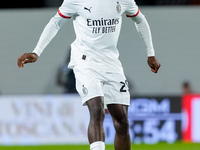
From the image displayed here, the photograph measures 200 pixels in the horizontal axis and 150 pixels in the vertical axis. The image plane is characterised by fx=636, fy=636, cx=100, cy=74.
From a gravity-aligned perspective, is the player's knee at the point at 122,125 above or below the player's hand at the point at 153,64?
below

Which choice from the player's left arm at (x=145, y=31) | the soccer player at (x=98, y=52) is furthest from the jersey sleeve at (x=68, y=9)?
the player's left arm at (x=145, y=31)

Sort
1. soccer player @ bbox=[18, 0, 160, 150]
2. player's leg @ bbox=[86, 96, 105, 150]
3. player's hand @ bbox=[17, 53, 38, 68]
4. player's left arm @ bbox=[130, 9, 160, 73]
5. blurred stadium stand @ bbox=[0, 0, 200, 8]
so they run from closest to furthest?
player's leg @ bbox=[86, 96, 105, 150] < player's hand @ bbox=[17, 53, 38, 68] < soccer player @ bbox=[18, 0, 160, 150] < player's left arm @ bbox=[130, 9, 160, 73] < blurred stadium stand @ bbox=[0, 0, 200, 8]

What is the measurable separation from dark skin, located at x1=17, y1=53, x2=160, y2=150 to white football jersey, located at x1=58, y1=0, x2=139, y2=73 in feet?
1.16

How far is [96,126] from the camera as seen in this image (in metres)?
5.22

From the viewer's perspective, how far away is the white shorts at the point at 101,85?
541cm

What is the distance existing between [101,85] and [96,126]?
1.52 feet

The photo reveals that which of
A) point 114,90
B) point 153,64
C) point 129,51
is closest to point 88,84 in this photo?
point 114,90

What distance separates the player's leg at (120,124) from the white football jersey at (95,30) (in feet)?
1.12

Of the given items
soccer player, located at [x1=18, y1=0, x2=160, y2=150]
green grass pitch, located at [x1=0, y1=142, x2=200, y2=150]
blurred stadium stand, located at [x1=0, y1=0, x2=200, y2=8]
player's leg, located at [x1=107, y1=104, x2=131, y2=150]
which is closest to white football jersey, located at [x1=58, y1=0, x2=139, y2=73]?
soccer player, located at [x1=18, y1=0, x2=160, y2=150]

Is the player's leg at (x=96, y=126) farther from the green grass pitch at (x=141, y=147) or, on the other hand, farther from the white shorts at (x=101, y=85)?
the green grass pitch at (x=141, y=147)

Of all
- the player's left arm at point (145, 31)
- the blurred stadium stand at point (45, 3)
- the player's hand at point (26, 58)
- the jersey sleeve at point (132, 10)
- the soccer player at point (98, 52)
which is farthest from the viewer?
the blurred stadium stand at point (45, 3)

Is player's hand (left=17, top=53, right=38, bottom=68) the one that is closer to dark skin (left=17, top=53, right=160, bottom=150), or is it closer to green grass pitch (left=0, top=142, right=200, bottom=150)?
dark skin (left=17, top=53, right=160, bottom=150)

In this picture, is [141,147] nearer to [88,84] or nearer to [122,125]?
[122,125]

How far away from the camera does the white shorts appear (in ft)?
17.7
